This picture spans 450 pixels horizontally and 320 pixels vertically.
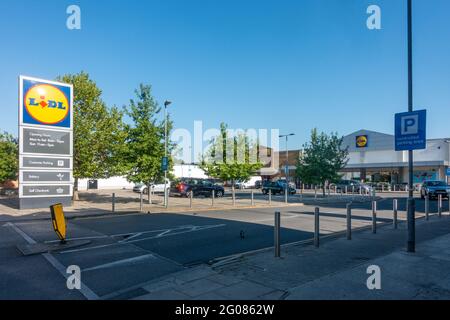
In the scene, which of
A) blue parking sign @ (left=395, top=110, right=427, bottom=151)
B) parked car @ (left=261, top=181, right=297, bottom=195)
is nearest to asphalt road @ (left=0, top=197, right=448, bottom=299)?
blue parking sign @ (left=395, top=110, right=427, bottom=151)

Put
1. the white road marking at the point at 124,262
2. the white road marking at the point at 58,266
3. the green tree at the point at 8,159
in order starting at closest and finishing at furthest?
the white road marking at the point at 58,266 < the white road marking at the point at 124,262 < the green tree at the point at 8,159

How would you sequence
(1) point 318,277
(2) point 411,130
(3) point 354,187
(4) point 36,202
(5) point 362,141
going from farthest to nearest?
(5) point 362,141, (3) point 354,187, (4) point 36,202, (2) point 411,130, (1) point 318,277

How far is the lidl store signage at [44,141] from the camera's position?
16.4 m

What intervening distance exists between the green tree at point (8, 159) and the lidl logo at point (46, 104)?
12.9 metres

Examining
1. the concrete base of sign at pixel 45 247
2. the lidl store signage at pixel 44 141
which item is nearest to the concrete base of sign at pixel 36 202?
the lidl store signage at pixel 44 141

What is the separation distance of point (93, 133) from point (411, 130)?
19.4m

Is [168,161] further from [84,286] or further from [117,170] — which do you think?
[84,286]

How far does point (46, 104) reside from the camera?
17188mm

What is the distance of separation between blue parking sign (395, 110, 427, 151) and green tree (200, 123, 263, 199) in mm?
19528

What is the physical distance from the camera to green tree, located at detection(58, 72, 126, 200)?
2098 cm

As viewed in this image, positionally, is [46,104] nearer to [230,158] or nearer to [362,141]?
[230,158]

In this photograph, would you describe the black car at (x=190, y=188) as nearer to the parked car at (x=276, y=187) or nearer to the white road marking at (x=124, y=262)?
the parked car at (x=276, y=187)

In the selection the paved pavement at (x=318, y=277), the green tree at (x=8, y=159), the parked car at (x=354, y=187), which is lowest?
the parked car at (x=354, y=187)

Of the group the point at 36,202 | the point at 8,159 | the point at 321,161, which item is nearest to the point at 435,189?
the point at 321,161
